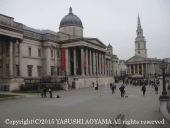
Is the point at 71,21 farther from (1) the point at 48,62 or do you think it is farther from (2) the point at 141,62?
(2) the point at 141,62

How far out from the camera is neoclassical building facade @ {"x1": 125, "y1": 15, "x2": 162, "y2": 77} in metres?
119

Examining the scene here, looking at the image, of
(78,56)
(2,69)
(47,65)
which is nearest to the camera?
(2,69)

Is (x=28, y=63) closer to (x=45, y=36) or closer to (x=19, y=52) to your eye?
(x=19, y=52)

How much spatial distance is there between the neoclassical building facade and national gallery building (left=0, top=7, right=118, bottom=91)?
244ft

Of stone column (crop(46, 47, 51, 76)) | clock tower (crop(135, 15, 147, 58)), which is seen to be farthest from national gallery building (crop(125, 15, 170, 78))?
stone column (crop(46, 47, 51, 76))

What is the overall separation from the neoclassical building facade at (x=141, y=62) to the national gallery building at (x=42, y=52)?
244 feet

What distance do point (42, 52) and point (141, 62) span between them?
9279cm

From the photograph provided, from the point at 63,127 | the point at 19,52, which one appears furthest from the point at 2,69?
the point at 63,127

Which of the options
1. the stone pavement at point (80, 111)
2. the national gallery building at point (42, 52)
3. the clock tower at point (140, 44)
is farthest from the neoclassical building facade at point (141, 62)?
the stone pavement at point (80, 111)

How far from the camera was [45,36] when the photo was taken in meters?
42.3

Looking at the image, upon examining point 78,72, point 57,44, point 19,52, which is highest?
point 57,44

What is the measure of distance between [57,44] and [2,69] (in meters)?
16.1

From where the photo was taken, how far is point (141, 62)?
4759 inches

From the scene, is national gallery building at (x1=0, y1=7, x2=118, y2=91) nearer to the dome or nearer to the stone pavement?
the dome
